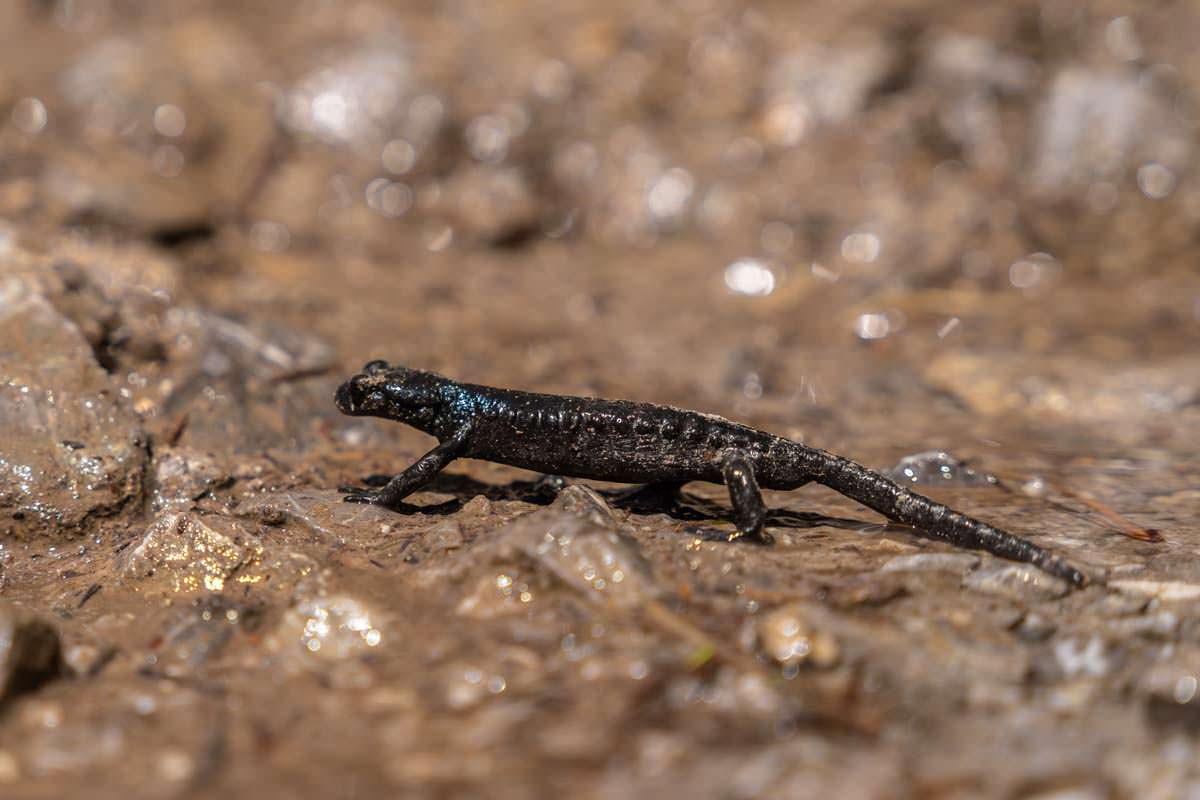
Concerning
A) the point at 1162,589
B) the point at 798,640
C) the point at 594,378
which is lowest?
the point at 798,640

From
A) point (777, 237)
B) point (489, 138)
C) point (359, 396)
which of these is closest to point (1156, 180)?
point (777, 237)

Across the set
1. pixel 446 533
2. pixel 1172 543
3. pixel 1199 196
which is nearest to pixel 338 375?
pixel 446 533

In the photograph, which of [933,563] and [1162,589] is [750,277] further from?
[1162,589]

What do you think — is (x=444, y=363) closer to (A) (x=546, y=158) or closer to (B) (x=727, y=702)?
(A) (x=546, y=158)

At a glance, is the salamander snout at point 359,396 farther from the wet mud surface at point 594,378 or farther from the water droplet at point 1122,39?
the water droplet at point 1122,39

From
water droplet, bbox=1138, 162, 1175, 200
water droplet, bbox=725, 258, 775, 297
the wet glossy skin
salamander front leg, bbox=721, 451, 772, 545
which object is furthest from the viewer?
water droplet, bbox=1138, 162, 1175, 200

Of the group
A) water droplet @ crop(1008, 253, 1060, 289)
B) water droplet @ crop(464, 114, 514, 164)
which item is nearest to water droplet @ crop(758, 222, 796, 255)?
water droplet @ crop(1008, 253, 1060, 289)

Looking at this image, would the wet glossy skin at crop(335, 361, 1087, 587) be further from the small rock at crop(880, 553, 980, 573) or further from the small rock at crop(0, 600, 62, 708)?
the small rock at crop(0, 600, 62, 708)
